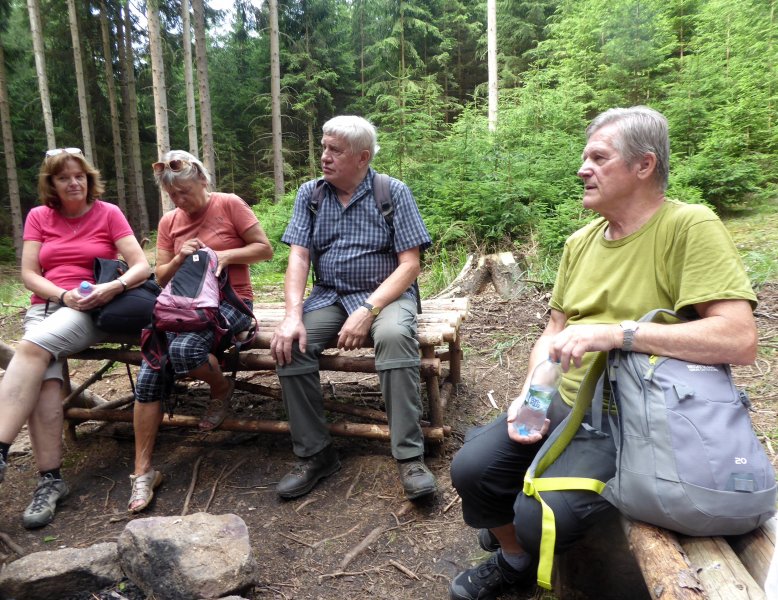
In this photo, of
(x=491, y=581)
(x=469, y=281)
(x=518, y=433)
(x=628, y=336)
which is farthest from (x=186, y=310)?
(x=469, y=281)

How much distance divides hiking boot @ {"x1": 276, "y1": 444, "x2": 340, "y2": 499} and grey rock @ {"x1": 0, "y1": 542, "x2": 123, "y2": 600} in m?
0.85

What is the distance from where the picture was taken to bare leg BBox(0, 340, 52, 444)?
8.79 feet

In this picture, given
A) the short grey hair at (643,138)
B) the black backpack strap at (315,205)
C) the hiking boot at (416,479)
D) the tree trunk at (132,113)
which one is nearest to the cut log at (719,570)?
the short grey hair at (643,138)

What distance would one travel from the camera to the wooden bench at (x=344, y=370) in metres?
2.96

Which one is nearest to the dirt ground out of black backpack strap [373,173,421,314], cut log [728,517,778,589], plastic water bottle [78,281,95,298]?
cut log [728,517,778,589]

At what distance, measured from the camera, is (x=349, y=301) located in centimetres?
299

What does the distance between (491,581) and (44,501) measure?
Result: 239 cm

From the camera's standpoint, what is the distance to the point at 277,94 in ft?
50.9

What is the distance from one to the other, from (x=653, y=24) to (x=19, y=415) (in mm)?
10515

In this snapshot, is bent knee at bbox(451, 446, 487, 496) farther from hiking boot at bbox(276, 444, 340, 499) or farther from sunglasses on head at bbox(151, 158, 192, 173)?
sunglasses on head at bbox(151, 158, 192, 173)

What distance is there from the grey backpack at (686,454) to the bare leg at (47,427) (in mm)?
2720

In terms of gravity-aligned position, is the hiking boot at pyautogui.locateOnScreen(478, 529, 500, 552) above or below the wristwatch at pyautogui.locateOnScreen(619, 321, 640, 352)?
below

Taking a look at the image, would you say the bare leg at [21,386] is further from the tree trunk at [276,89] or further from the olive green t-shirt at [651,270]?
the tree trunk at [276,89]

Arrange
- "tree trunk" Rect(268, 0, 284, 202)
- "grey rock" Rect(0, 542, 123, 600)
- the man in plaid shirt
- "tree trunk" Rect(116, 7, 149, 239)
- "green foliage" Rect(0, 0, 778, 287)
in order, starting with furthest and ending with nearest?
"tree trunk" Rect(116, 7, 149, 239), "tree trunk" Rect(268, 0, 284, 202), "green foliage" Rect(0, 0, 778, 287), the man in plaid shirt, "grey rock" Rect(0, 542, 123, 600)
